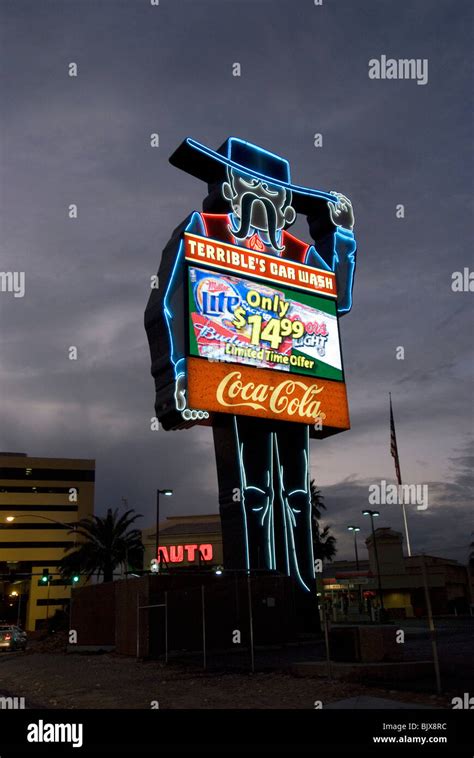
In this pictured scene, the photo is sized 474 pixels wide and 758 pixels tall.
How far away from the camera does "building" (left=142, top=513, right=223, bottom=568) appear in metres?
70.1

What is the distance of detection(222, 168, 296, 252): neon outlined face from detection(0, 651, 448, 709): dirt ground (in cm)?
2025

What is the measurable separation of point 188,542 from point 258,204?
48088mm

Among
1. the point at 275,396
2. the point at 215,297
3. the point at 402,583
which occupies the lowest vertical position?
the point at 402,583

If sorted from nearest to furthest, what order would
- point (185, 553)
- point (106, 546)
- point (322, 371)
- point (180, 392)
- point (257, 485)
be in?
point (180, 392) → point (257, 485) → point (322, 371) → point (106, 546) → point (185, 553)

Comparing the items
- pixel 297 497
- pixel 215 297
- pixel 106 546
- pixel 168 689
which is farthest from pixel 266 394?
pixel 106 546

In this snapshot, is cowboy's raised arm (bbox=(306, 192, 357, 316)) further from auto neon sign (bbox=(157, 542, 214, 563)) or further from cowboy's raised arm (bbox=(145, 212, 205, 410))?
auto neon sign (bbox=(157, 542, 214, 563))

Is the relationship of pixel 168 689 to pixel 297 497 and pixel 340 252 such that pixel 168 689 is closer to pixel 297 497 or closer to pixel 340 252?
pixel 297 497

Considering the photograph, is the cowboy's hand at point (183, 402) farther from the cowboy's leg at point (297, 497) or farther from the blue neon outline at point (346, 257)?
the blue neon outline at point (346, 257)

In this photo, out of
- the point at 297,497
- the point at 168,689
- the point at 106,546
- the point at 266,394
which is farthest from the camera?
the point at 106,546

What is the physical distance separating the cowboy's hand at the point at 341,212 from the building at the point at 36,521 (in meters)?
75.4

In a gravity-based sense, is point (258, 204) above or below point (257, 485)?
above

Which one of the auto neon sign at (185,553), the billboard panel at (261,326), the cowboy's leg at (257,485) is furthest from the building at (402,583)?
the cowboy's leg at (257,485)

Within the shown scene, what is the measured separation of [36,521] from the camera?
4158 inches
